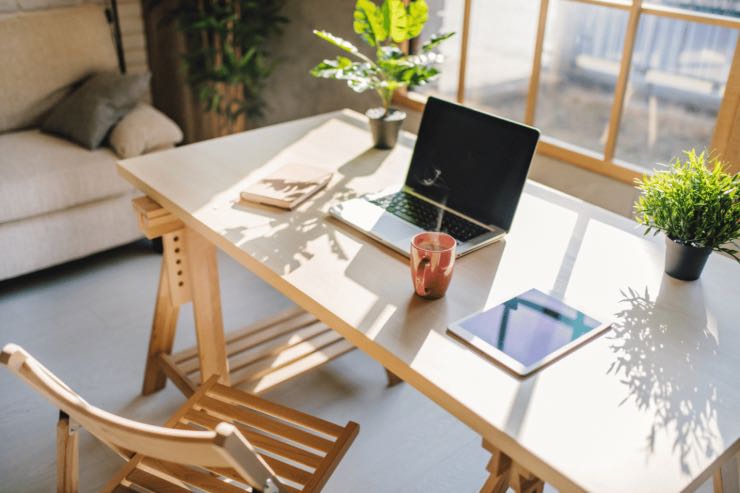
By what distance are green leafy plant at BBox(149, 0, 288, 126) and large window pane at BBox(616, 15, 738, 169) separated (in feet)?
18.1

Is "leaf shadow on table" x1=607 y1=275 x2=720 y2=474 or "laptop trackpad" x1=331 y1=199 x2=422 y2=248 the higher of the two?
"laptop trackpad" x1=331 y1=199 x2=422 y2=248

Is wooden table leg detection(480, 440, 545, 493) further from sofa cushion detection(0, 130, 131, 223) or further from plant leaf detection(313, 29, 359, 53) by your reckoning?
sofa cushion detection(0, 130, 131, 223)

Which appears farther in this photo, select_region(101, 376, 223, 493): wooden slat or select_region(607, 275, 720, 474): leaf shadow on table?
select_region(101, 376, 223, 493): wooden slat

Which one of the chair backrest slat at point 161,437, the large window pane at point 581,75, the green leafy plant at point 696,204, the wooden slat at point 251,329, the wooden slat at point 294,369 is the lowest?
the large window pane at point 581,75

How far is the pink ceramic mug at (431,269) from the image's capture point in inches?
49.5

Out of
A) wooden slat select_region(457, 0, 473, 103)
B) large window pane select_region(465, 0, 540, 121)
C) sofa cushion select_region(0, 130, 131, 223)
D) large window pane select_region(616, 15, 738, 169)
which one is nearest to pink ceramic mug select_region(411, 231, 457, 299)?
wooden slat select_region(457, 0, 473, 103)

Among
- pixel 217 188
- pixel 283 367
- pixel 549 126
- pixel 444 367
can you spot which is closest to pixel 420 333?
pixel 444 367

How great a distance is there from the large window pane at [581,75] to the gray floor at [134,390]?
5.53 meters

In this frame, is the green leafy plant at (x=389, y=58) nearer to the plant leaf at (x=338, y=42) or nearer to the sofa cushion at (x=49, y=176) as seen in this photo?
the plant leaf at (x=338, y=42)

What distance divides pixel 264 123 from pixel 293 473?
2.53 m

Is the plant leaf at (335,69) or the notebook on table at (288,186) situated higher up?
the plant leaf at (335,69)

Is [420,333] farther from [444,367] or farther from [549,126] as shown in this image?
[549,126]

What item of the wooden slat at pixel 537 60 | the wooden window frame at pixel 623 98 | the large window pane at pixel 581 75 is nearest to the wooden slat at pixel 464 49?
the wooden window frame at pixel 623 98

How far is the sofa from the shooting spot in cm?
258
